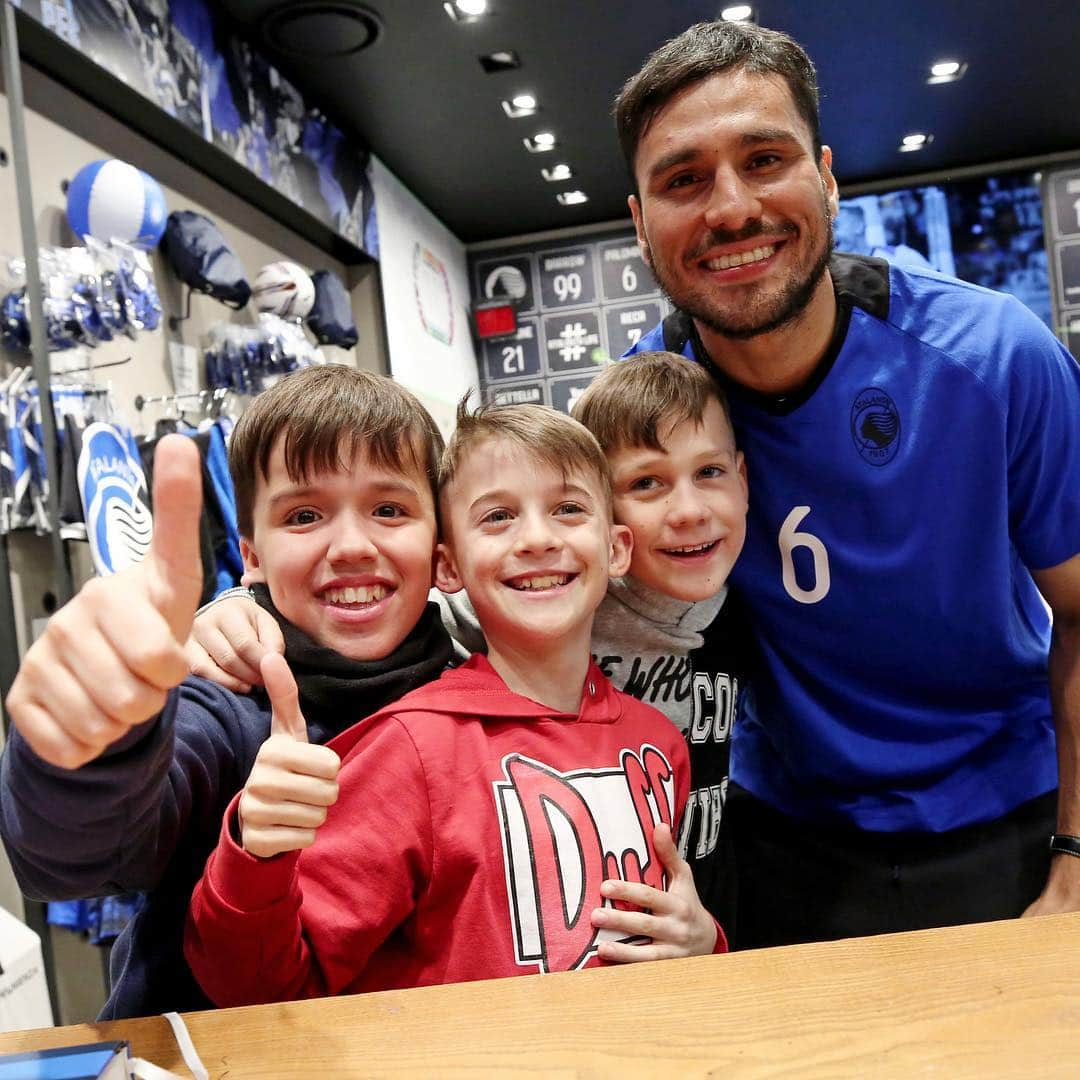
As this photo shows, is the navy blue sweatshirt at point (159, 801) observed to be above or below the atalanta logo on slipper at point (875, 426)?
below

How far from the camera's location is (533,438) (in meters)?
1.38

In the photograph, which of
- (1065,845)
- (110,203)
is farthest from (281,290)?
(1065,845)

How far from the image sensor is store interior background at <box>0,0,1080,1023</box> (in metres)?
3.34

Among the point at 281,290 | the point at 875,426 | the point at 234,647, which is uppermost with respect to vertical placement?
the point at 281,290

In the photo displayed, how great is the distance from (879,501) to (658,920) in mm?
814

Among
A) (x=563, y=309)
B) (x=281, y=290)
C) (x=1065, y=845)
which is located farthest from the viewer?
(x=563, y=309)

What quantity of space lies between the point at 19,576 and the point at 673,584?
7.13 ft

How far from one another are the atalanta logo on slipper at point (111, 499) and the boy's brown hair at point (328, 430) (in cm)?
156

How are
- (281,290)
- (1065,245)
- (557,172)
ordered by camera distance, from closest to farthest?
1. (281,290)
2. (557,172)
3. (1065,245)

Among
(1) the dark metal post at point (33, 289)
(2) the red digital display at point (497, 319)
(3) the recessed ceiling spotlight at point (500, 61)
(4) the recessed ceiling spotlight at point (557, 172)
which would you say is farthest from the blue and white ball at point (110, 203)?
(2) the red digital display at point (497, 319)

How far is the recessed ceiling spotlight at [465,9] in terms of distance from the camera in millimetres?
4098

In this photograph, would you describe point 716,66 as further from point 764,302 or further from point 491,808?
point 491,808

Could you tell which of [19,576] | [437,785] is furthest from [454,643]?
[19,576]

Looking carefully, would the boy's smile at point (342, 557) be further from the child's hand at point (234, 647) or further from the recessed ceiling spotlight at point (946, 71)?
the recessed ceiling spotlight at point (946, 71)
